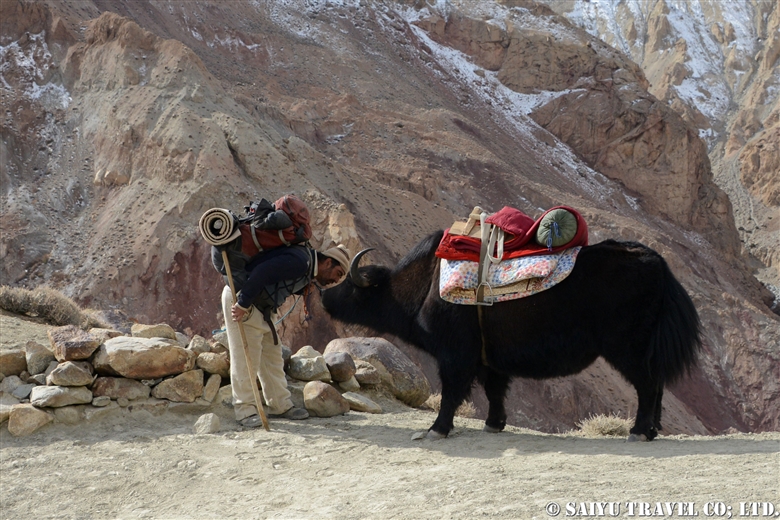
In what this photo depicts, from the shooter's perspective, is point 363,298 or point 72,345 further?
point 363,298

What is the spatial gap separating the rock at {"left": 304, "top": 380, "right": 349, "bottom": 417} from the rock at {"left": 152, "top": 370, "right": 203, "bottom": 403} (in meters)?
1.01

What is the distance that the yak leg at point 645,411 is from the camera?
5.61m

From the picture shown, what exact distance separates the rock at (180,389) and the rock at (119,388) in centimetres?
12

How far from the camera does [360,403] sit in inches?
280

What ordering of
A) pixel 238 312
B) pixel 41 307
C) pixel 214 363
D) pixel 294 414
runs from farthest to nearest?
pixel 41 307, pixel 214 363, pixel 294 414, pixel 238 312

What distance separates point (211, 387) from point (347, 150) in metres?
21.3

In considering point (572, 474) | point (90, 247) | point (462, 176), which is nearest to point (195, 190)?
point (90, 247)

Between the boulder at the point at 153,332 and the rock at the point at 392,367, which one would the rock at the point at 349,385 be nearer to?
the rock at the point at 392,367

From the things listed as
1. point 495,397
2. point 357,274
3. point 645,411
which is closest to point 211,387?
point 357,274

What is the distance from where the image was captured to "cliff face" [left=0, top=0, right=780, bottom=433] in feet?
49.4

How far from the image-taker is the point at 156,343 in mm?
6551

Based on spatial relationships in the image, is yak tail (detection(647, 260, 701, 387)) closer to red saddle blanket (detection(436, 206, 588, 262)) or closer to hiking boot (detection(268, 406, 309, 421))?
red saddle blanket (detection(436, 206, 588, 262))

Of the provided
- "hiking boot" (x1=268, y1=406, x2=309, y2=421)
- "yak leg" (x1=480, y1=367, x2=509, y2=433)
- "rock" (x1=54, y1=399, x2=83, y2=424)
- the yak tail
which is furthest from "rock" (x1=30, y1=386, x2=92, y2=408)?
the yak tail

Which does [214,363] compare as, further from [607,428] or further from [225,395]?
[607,428]
